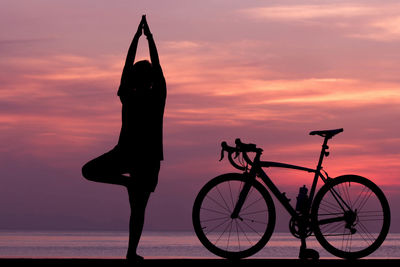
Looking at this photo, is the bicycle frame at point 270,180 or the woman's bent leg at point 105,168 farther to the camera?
the bicycle frame at point 270,180

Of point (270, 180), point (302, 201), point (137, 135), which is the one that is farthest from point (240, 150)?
point (137, 135)

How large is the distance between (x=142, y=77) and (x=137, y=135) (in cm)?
64

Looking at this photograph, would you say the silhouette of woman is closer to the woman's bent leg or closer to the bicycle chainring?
the woman's bent leg

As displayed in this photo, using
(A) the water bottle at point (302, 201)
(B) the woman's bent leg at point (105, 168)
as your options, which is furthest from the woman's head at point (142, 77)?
(A) the water bottle at point (302, 201)

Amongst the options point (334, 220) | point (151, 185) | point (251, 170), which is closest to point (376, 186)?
point (334, 220)

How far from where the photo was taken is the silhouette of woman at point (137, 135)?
815 cm

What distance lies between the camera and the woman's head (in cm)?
823

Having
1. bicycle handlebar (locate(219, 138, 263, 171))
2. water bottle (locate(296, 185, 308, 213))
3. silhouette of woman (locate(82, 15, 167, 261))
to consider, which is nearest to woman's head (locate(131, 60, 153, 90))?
silhouette of woman (locate(82, 15, 167, 261))

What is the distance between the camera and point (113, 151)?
8.19m
